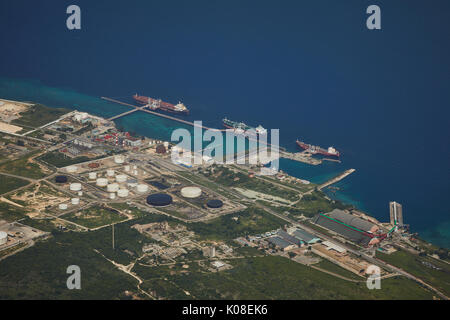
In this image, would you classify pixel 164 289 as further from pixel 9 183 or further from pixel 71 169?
pixel 71 169

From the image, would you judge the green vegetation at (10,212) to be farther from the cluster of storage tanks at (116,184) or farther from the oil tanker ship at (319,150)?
the oil tanker ship at (319,150)

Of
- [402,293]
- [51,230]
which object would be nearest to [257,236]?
[402,293]

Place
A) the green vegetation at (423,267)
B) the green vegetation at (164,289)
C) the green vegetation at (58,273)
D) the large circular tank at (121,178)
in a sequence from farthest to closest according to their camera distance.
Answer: the large circular tank at (121,178)
the green vegetation at (423,267)
the green vegetation at (164,289)
the green vegetation at (58,273)

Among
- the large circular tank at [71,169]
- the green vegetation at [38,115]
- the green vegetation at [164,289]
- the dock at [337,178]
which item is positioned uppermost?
the green vegetation at [38,115]

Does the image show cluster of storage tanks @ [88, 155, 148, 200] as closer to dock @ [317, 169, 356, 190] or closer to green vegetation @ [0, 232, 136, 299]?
green vegetation @ [0, 232, 136, 299]

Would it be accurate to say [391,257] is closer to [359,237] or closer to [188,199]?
[359,237]

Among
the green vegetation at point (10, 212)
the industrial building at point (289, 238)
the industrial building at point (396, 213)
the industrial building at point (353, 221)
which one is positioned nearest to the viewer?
the green vegetation at point (10, 212)

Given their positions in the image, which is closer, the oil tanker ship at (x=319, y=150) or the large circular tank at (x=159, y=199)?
the large circular tank at (x=159, y=199)

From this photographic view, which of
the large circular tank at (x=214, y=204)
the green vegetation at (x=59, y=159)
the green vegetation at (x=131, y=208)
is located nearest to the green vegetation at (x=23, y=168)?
the green vegetation at (x=59, y=159)
